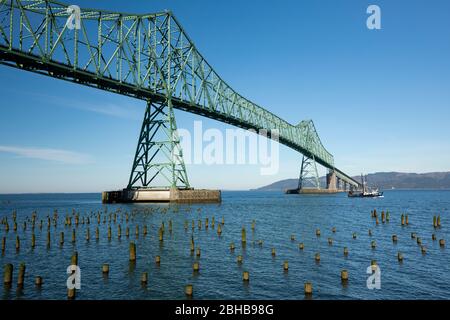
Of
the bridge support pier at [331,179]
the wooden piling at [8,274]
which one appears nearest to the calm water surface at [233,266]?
the wooden piling at [8,274]

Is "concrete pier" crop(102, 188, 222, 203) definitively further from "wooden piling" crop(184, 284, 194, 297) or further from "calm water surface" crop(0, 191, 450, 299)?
"wooden piling" crop(184, 284, 194, 297)

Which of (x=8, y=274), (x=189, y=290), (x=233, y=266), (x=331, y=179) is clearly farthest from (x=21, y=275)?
(x=331, y=179)

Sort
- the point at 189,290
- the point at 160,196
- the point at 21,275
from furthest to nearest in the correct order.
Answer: the point at 160,196 → the point at 21,275 → the point at 189,290

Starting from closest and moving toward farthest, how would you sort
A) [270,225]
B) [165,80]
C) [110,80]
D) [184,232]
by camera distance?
[184,232] → [270,225] → [110,80] → [165,80]

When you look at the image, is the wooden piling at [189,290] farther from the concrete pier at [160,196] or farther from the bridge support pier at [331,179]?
the bridge support pier at [331,179]

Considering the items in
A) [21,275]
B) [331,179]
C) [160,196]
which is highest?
[331,179]

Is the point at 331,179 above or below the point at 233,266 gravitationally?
above

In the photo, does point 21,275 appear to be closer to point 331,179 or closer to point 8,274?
point 8,274
